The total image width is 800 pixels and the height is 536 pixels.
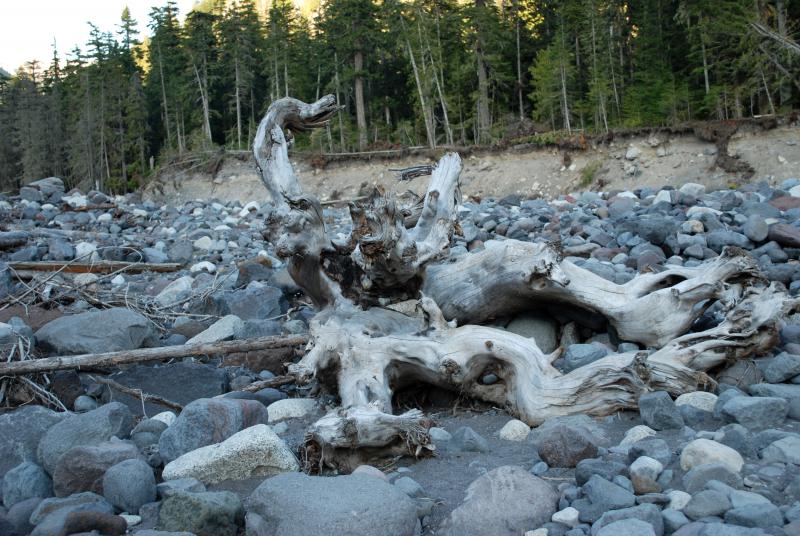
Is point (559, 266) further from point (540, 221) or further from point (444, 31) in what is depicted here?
point (444, 31)

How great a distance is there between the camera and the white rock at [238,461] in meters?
3.30

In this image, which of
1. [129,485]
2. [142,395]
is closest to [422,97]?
[142,395]

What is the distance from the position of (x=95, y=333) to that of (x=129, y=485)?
275cm

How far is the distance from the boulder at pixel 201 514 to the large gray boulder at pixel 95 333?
2875 mm

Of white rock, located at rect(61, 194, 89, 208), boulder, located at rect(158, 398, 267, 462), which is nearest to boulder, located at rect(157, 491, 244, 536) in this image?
boulder, located at rect(158, 398, 267, 462)

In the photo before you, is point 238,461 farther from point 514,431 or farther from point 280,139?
Answer: point 280,139

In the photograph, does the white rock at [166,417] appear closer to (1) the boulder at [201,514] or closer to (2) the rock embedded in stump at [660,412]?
(1) the boulder at [201,514]

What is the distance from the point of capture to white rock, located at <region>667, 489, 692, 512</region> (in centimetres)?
244

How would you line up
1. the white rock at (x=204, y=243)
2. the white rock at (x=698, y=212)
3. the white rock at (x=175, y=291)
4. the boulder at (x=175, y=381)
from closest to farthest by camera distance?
the boulder at (x=175, y=381)
the white rock at (x=175, y=291)
the white rock at (x=698, y=212)
the white rock at (x=204, y=243)

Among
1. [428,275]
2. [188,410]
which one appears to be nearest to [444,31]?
[428,275]

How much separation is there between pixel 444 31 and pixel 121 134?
20.0m

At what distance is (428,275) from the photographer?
204 inches

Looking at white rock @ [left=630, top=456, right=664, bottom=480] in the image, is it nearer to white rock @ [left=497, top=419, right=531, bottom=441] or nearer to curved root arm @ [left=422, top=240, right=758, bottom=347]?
white rock @ [left=497, top=419, right=531, bottom=441]

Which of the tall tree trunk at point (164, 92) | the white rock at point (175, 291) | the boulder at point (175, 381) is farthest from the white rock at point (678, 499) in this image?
the tall tree trunk at point (164, 92)
